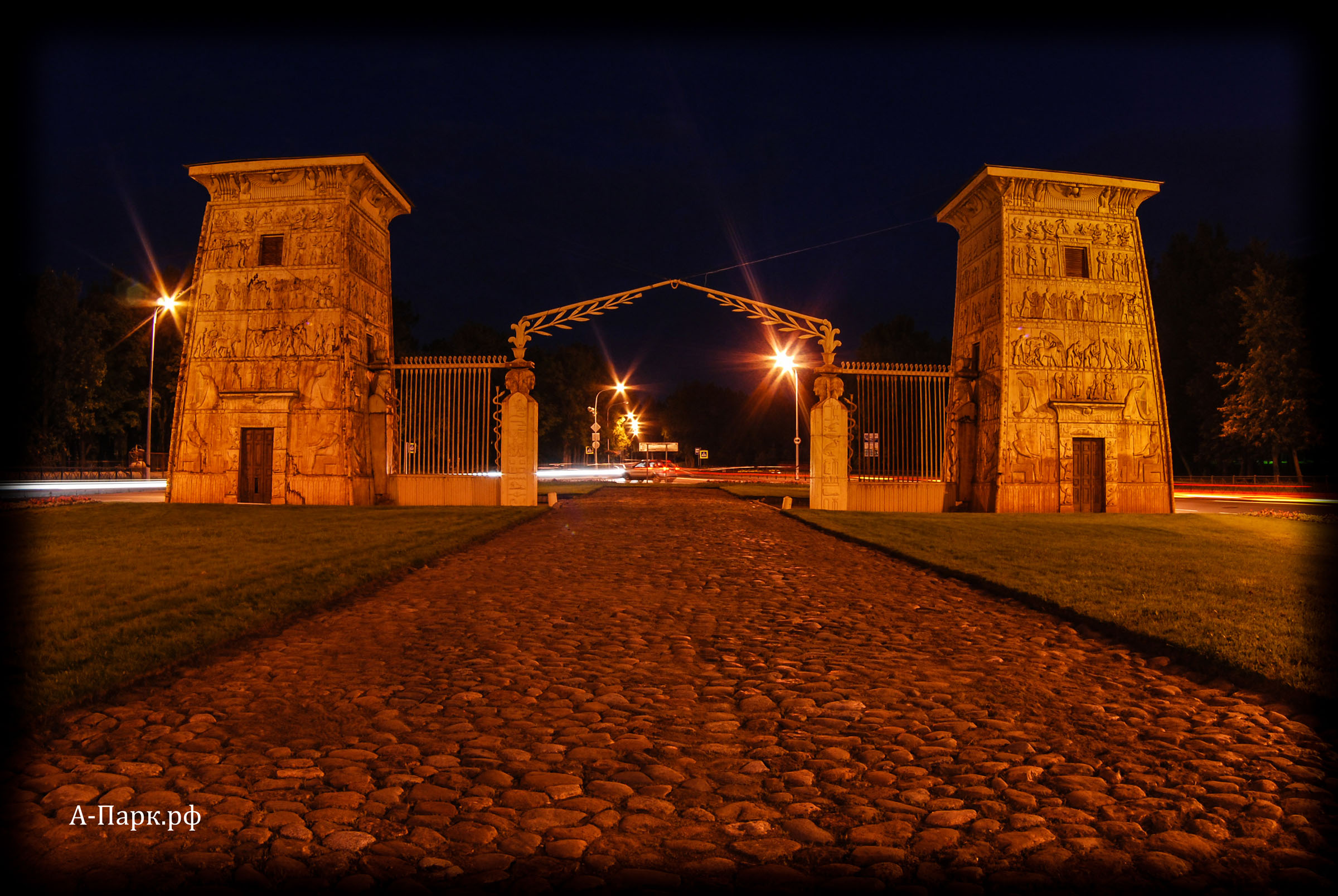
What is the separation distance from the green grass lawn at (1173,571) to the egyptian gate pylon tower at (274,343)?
1447cm

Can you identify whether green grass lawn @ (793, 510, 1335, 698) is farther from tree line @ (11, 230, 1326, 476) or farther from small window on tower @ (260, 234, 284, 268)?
tree line @ (11, 230, 1326, 476)

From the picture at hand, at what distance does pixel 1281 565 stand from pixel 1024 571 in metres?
4.01

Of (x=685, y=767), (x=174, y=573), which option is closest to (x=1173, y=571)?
(x=685, y=767)

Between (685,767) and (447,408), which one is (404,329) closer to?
(447,408)

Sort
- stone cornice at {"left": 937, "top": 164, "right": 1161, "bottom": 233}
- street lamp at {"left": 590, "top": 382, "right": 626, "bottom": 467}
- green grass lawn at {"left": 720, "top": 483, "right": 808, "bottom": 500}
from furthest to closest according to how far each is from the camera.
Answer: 1. street lamp at {"left": 590, "top": 382, "right": 626, "bottom": 467}
2. green grass lawn at {"left": 720, "top": 483, "right": 808, "bottom": 500}
3. stone cornice at {"left": 937, "top": 164, "right": 1161, "bottom": 233}

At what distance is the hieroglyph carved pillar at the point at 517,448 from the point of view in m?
24.4

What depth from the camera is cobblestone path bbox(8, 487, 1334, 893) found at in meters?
3.12

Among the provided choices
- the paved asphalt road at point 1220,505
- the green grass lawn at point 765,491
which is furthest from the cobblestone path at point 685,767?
the green grass lawn at point 765,491

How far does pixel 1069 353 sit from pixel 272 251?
949 inches

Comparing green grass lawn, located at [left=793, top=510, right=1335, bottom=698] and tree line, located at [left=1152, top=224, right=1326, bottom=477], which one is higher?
tree line, located at [left=1152, top=224, right=1326, bottom=477]

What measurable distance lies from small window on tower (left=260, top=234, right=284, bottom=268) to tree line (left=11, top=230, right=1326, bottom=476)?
1141 cm

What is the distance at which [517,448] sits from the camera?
24500 mm

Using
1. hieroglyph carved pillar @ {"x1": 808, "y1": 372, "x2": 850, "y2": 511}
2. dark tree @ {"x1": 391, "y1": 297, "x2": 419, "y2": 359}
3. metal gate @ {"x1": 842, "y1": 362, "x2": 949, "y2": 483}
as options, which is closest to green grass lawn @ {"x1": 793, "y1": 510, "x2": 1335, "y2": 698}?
A: hieroglyph carved pillar @ {"x1": 808, "y1": 372, "x2": 850, "y2": 511}

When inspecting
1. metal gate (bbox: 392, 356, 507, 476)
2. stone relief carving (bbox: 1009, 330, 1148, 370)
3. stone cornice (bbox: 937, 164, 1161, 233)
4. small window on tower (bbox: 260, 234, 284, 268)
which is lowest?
metal gate (bbox: 392, 356, 507, 476)
